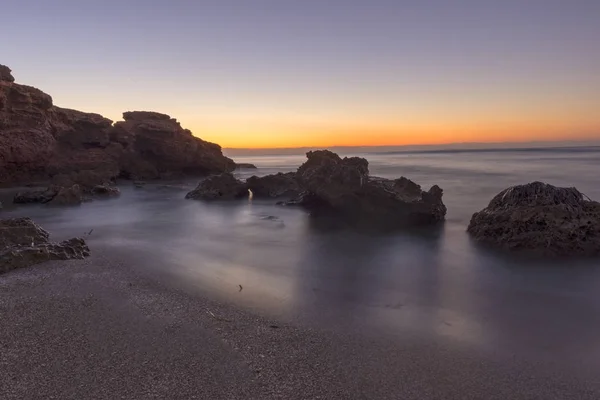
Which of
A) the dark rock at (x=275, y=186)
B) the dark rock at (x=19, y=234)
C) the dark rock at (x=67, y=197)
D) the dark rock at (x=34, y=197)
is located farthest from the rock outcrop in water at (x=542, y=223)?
the dark rock at (x=34, y=197)

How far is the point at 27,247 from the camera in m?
6.91

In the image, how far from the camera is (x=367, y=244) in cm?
938

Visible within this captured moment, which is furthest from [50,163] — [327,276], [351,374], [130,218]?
[351,374]

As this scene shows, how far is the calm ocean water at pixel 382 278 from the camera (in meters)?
4.69

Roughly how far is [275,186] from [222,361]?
1619 cm

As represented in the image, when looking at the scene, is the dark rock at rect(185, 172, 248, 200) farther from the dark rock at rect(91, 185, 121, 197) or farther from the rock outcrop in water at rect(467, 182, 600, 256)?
the rock outcrop in water at rect(467, 182, 600, 256)

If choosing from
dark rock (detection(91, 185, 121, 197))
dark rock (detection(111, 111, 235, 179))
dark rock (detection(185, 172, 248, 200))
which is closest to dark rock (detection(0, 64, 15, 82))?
dark rock (detection(111, 111, 235, 179))

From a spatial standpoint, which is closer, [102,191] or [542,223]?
[542,223]

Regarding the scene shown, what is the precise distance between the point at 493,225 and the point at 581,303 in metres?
3.97

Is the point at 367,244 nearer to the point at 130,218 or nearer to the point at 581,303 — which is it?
the point at 581,303

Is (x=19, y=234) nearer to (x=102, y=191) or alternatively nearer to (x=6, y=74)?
(x=102, y=191)

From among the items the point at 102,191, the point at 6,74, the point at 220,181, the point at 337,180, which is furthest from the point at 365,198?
the point at 6,74

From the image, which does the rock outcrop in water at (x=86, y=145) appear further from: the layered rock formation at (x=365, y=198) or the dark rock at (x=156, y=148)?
the layered rock formation at (x=365, y=198)

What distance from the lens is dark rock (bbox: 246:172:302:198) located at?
19062mm
